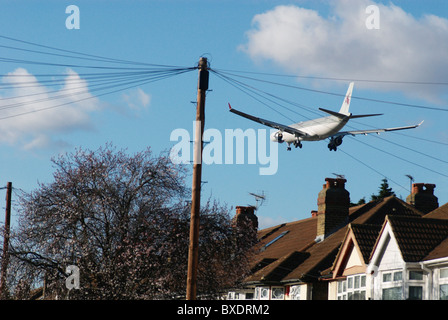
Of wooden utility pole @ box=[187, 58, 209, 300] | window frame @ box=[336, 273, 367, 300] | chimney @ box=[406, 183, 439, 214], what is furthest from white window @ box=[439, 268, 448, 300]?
chimney @ box=[406, 183, 439, 214]

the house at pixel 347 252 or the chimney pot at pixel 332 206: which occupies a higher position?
the chimney pot at pixel 332 206

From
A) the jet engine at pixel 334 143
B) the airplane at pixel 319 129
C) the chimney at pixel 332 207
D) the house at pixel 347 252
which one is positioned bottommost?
the house at pixel 347 252

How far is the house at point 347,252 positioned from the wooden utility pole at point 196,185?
1154 cm

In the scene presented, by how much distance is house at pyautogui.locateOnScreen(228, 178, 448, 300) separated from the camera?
3084cm

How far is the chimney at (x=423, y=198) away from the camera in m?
48.3

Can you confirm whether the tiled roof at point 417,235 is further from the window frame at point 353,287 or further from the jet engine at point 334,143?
the jet engine at point 334,143

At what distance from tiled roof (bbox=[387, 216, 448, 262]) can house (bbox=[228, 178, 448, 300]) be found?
4cm

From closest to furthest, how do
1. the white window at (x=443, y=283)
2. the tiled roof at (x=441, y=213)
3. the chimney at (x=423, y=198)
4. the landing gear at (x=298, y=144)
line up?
the white window at (x=443, y=283), the tiled roof at (x=441, y=213), the landing gear at (x=298, y=144), the chimney at (x=423, y=198)

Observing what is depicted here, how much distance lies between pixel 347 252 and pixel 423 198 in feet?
46.7

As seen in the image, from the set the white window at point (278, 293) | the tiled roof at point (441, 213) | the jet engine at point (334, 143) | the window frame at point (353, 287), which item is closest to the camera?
the window frame at point (353, 287)

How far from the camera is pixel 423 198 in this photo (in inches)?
1906

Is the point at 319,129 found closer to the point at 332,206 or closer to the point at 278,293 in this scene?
the point at 332,206

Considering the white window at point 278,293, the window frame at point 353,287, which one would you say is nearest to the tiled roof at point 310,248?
the white window at point 278,293
